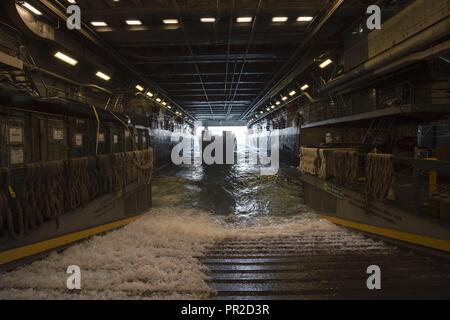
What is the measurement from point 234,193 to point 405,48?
7.39 meters

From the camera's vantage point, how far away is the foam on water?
2543mm

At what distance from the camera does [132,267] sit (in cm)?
312

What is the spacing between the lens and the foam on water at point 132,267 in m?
2.54

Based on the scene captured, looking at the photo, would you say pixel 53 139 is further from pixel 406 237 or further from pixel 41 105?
pixel 406 237

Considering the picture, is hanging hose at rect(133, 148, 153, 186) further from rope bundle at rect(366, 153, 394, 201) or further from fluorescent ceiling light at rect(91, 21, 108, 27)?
rope bundle at rect(366, 153, 394, 201)

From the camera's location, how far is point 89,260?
338cm

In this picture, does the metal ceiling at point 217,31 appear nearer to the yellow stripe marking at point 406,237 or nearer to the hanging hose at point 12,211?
the yellow stripe marking at point 406,237

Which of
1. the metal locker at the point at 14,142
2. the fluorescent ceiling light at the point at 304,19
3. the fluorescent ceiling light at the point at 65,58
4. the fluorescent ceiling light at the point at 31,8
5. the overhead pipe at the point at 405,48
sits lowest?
the metal locker at the point at 14,142

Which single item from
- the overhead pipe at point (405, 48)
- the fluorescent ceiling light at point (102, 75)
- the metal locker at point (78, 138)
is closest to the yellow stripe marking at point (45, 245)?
the metal locker at point (78, 138)

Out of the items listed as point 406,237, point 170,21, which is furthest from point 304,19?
point 406,237

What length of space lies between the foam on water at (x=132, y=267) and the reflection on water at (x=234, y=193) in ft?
10.6

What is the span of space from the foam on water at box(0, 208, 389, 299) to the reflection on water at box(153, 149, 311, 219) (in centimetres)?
324

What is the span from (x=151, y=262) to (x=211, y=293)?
1028 mm

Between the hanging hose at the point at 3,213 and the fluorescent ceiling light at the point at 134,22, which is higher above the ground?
the fluorescent ceiling light at the point at 134,22
